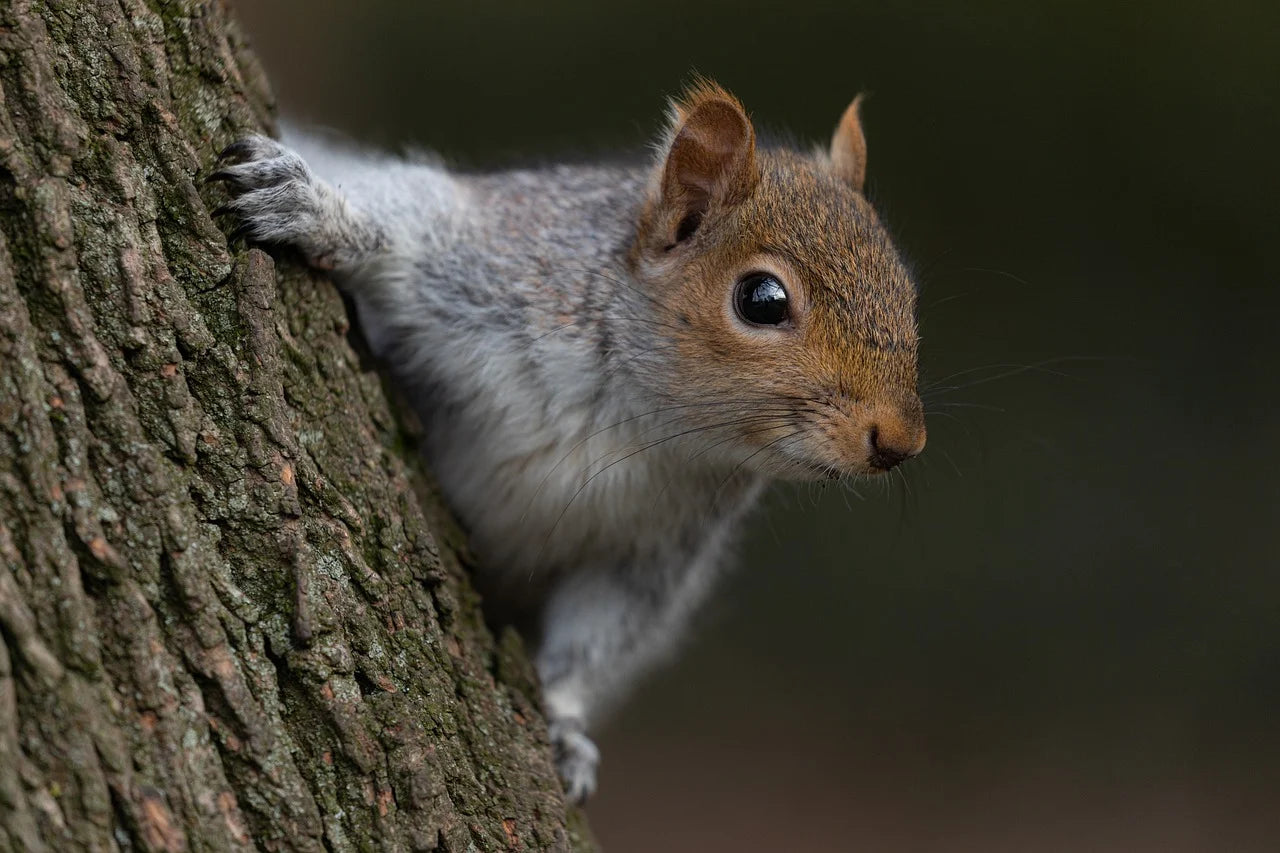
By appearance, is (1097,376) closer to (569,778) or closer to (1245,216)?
(1245,216)

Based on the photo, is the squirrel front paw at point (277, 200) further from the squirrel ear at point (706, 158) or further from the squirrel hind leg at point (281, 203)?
the squirrel ear at point (706, 158)

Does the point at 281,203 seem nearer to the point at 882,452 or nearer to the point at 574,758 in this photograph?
Answer: the point at 882,452

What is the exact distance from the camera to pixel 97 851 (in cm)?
153

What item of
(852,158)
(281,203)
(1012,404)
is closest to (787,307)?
(852,158)

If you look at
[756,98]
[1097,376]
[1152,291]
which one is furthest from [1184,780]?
[756,98]

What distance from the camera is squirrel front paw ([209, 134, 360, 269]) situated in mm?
2275

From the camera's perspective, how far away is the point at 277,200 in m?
2.33

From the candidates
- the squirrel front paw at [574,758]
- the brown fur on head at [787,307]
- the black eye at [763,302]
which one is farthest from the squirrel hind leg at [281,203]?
the squirrel front paw at [574,758]

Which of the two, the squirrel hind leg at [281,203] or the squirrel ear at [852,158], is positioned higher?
the squirrel ear at [852,158]

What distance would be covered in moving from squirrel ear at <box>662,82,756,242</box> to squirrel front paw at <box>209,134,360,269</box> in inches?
33.0

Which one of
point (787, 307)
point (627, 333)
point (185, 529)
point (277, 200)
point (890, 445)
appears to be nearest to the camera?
point (185, 529)

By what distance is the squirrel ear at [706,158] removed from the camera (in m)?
2.81

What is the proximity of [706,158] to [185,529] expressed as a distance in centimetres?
158

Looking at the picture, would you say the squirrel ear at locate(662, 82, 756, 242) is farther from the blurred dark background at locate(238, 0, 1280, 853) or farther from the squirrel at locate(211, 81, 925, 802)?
the blurred dark background at locate(238, 0, 1280, 853)
